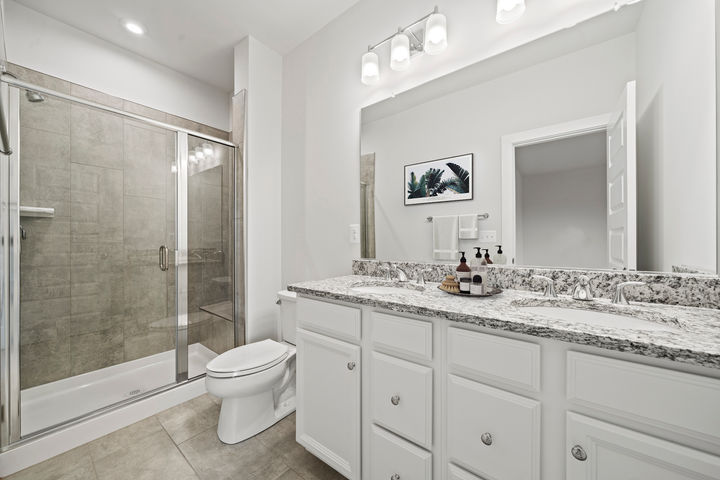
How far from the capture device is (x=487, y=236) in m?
1.35

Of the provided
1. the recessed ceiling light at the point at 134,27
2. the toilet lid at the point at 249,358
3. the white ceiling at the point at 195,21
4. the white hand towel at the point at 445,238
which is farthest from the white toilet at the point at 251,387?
the recessed ceiling light at the point at 134,27

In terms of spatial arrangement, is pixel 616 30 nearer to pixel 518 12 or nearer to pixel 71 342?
pixel 518 12

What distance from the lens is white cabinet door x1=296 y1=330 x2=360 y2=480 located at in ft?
3.77

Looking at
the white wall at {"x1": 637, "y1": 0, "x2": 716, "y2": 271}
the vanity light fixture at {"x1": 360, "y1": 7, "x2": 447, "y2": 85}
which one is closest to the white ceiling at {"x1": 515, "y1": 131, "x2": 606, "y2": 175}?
the white wall at {"x1": 637, "y1": 0, "x2": 716, "y2": 271}

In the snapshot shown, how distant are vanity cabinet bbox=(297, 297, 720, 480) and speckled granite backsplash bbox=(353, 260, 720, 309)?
513 millimetres

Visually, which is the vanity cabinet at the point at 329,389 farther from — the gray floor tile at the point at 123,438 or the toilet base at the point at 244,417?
the gray floor tile at the point at 123,438

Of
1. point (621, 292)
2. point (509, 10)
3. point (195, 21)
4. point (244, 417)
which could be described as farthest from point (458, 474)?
point (195, 21)

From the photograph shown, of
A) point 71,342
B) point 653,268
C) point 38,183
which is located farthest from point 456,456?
point 38,183

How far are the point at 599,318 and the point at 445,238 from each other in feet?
2.27

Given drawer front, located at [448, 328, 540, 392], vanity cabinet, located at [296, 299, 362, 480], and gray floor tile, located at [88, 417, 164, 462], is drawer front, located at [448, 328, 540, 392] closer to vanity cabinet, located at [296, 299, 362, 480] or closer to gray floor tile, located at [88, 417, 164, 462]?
vanity cabinet, located at [296, 299, 362, 480]

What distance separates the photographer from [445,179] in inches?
58.2

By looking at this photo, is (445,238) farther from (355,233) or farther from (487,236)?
(355,233)

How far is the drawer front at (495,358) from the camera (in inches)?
29.7

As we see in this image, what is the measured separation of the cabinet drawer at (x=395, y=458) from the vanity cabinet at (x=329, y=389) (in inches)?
3.2
